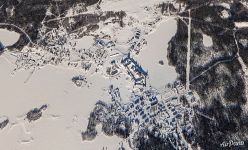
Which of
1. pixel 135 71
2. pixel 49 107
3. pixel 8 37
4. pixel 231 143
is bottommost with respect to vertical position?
pixel 231 143

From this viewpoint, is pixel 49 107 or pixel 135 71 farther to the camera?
pixel 135 71

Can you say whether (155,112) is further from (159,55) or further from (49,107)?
(49,107)

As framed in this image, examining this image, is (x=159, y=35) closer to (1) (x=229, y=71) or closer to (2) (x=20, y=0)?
(1) (x=229, y=71)

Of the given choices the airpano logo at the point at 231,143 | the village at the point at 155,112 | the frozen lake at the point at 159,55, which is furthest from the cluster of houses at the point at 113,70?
the airpano logo at the point at 231,143

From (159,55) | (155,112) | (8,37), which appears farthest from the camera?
(8,37)

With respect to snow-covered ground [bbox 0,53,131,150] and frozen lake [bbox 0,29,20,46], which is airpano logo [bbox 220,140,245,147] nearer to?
snow-covered ground [bbox 0,53,131,150]

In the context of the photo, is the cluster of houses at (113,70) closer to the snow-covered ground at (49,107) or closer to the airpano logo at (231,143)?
the snow-covered ground at (49,107)

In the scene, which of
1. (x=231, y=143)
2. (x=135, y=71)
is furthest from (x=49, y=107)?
(x=231, y=143)
